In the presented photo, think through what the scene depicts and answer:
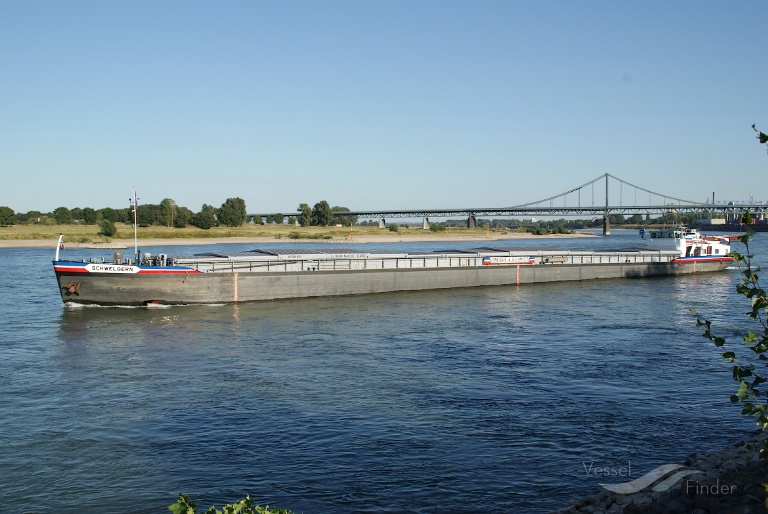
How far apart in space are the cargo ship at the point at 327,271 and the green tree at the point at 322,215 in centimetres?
12023

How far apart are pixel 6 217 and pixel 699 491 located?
517 ft

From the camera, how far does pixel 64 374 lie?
22.9 m

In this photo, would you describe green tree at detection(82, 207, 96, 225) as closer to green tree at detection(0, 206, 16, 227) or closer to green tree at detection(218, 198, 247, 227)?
green tree at detection(0, 206, 16, 227)

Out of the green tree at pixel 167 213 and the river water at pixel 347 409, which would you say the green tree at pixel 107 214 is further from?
the river water at pixel 347 409

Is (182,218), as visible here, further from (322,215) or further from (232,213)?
(322,215)

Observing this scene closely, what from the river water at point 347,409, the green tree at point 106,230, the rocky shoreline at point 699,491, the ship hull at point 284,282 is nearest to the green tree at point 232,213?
the green tree at point 106,230

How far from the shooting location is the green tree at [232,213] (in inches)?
6122

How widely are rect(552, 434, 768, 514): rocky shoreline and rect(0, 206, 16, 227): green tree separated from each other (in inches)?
6081

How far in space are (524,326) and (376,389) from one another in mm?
14942

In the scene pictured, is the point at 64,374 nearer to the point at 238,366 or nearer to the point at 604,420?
the point at 238,366

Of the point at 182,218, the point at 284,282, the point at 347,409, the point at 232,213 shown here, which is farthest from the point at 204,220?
the point at 347,409

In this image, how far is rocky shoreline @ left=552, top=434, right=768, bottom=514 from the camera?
30.7ft

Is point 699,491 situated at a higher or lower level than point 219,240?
lower

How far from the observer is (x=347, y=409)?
1850cm
